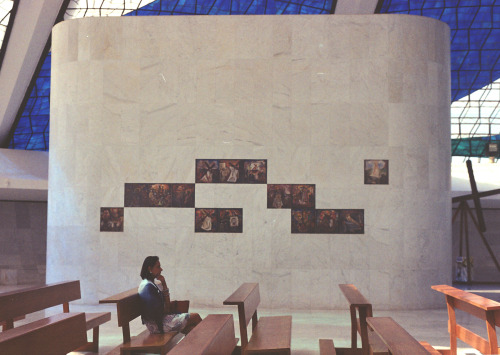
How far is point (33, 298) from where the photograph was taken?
793cm

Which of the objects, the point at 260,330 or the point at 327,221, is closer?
the point at 260,330

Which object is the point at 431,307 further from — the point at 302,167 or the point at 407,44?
the point at 407,44

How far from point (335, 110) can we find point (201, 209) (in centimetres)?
341

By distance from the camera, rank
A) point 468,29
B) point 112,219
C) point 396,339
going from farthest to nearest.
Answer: point 468,29, point 112,219, point 396,339

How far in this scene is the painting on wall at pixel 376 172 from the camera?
514 inches

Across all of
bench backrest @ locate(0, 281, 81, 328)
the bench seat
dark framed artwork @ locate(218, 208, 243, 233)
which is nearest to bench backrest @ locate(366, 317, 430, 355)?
the bench seat

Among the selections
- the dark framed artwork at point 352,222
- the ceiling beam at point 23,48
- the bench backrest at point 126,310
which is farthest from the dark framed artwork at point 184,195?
the ceiling beam at point 23,48

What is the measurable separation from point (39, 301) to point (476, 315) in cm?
530

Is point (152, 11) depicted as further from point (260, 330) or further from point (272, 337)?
point (272, 337)

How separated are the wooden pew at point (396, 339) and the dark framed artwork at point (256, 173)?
669cm

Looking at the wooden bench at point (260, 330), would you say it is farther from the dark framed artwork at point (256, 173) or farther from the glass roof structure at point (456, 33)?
the glass roof structure at point (456, 33)

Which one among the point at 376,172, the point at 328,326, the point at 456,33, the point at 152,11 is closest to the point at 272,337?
the point at 328,326

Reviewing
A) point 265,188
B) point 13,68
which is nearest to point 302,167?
point 265,188

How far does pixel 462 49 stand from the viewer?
2509 cm
